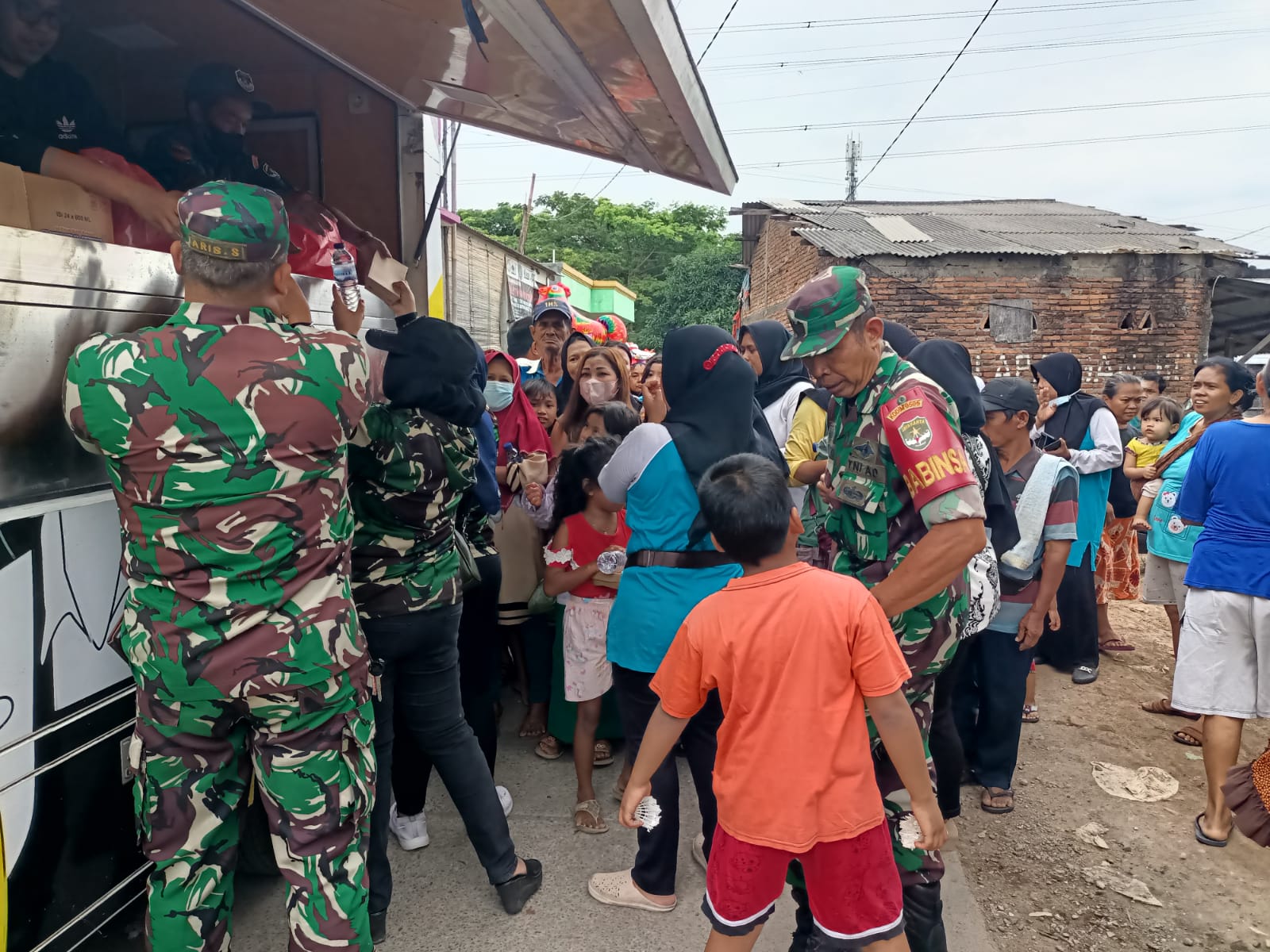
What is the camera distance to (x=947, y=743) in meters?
→ 3.08

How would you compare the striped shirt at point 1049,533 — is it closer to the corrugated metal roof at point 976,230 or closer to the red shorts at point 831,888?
the red shorts at point 831,888

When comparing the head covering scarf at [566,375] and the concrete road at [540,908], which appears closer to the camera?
the concrete road at [540,908]

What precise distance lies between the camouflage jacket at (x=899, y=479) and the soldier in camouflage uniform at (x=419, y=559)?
1131 mm

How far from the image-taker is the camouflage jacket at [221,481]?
159 cm

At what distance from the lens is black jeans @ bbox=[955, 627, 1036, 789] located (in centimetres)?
338

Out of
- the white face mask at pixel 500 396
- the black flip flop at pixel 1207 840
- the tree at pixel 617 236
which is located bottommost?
the black flip flop at pixel 1207 840

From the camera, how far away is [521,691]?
4.29 m

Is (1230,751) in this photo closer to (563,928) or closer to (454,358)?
(563,928)

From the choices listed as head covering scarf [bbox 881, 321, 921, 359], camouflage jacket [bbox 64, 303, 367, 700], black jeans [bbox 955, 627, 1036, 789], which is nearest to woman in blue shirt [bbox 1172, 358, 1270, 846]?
black jeans [bbox 955, 627, 1036, 789]

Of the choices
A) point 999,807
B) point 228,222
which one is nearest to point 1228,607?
point 999,807

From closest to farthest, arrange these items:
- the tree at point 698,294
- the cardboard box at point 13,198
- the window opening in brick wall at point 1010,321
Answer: the cardboard box at point 13,198, the window opening in brick wall at point 1010,321, the tree at point 698,294

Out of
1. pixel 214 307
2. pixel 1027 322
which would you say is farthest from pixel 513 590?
pixel 1027 322

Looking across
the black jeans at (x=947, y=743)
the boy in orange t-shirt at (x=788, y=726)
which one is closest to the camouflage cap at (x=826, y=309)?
the boy in orange t-shirt at (x=788, y=726)

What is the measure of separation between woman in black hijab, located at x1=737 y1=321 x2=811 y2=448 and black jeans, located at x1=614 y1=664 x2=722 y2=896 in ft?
6.28
